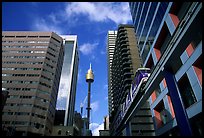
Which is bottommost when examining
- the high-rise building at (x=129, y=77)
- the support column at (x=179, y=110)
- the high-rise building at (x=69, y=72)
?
the support column at (x=179, y=110)

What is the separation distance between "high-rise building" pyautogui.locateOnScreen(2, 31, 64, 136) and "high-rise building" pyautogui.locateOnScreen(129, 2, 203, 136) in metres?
52.7

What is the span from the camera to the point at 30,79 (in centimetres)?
7488

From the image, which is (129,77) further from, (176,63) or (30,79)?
(176,63)

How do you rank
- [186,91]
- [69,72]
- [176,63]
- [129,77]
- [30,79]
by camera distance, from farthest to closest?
1. [69,72]
2. [30,79]
3. [129,77]
4. [186,91]
5. [176,63]

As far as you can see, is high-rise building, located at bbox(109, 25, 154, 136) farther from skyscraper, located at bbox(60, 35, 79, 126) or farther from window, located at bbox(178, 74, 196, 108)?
skyscraper, located at bbox(60, 35, 79, 126)

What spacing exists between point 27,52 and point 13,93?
72.9 feet

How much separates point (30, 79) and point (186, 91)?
2699 inches

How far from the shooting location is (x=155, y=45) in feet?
90.8

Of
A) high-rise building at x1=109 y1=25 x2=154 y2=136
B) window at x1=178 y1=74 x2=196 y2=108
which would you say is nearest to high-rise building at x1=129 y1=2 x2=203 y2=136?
window at x1=178 y1=74 x2=196 y2=108

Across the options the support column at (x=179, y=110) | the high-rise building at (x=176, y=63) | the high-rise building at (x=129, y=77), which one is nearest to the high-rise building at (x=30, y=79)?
the high-rise building at (x=129, y=77)

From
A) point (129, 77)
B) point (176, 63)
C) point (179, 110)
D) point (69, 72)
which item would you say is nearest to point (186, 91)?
point (176, 63)

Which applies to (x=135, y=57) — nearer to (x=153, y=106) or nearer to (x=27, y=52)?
(x=153, y=106)

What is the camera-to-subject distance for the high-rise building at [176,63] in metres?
14.5

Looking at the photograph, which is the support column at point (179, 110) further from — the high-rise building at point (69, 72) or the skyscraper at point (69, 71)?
the skyscraper at point (69, 71)
